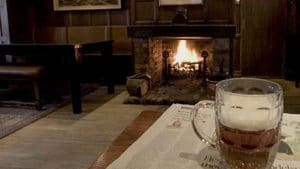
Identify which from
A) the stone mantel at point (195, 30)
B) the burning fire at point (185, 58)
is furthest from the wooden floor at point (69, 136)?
the burning fire at point (185, 58)

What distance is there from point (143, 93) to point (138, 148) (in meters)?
3.28

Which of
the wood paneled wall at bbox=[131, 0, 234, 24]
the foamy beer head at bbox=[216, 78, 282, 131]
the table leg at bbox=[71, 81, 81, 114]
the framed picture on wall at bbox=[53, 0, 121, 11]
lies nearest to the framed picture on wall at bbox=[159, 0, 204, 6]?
the wood paneled wall at bbox=[131, 0, 234, 24]

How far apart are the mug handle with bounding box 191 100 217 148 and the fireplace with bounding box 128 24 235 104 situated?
9.12ft

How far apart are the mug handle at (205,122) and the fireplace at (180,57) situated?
2779mm

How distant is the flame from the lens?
4.73m

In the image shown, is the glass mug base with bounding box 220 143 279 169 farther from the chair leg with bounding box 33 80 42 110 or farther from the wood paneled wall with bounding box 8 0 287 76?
the wood paneled wall with bounding box 8 0 287 76

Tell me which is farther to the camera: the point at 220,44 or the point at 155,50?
the point at 155,50

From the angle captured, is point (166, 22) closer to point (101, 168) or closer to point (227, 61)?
point (227, 61)

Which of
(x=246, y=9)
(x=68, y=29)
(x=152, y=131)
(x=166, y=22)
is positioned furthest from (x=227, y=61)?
(x=152, y=131)

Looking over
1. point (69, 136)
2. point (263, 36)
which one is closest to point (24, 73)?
point (69, 136)

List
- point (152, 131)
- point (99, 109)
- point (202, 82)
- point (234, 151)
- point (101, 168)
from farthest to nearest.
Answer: point (202, 82) < point (99, 109) < point (152, 131) < point (101, 168) < point (234, 151)

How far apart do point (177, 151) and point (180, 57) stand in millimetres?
4048

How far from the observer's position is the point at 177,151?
2.58ft

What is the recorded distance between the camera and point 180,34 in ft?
13.7
